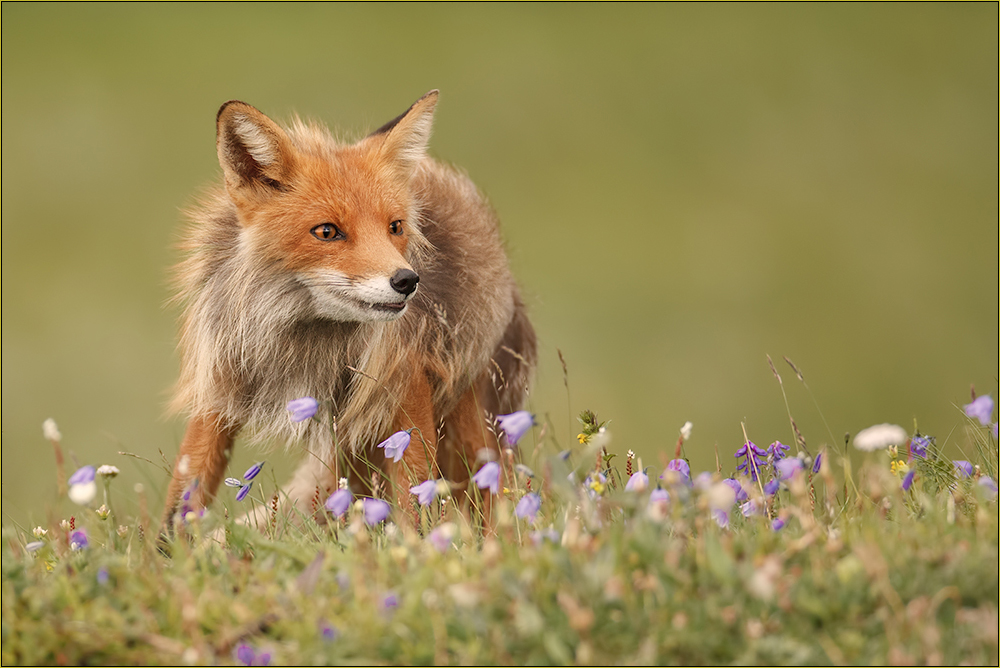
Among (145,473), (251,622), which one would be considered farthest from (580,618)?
(145,473)

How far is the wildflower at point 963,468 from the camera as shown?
10.5 ft

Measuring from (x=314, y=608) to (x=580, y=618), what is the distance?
680 mm

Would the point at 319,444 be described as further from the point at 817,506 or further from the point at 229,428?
the point at 817,506

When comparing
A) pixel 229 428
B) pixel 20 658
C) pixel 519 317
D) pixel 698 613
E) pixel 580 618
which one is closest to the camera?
pixel 580 618

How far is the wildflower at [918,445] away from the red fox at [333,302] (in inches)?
59.5

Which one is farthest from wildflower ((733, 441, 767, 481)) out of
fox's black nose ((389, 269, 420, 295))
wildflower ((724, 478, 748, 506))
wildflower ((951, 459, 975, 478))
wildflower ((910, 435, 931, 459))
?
fox's black nose ((389, 269, 420, 295))

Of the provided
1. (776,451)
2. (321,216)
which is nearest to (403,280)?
(321,216)

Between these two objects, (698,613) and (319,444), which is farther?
(319,444)

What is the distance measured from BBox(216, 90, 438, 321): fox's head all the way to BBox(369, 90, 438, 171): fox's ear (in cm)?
13

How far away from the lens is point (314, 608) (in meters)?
2.11

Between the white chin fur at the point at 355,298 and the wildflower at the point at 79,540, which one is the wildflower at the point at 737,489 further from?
the wildflower at the point at 79,540

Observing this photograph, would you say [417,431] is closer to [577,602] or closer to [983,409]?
[577,602]

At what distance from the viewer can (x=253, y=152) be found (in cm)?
357

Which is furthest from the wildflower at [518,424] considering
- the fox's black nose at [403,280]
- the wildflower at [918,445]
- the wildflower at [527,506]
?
the wildflower at [918,445]
